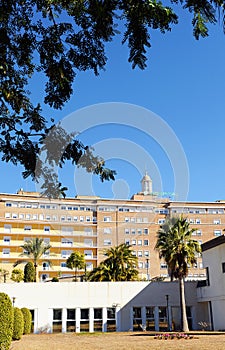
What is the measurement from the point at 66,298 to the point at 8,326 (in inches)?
729

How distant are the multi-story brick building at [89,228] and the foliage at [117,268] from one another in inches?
778

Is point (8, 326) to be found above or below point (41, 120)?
below

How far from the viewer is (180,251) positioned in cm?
3253

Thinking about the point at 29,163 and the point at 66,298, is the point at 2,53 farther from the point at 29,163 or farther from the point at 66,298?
the point at 66,298

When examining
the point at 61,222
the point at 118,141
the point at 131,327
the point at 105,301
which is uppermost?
the point at 61,222

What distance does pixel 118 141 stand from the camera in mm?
9742

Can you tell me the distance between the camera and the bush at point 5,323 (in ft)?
48.3

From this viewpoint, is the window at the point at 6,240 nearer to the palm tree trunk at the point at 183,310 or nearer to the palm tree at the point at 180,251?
the palm tree at the point at 180,251

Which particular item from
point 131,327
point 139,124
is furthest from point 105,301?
point 139,124

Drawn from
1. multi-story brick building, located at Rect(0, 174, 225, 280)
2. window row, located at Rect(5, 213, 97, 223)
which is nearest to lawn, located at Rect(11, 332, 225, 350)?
multi-story brick building, located at Rect(0, 174, 225, 280)

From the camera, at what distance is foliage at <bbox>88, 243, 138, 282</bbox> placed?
43.5 m

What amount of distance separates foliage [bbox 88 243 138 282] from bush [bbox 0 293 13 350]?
27923 millimetres

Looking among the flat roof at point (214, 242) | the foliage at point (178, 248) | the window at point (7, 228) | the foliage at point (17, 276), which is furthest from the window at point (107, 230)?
the flat roof at point (214, 242)

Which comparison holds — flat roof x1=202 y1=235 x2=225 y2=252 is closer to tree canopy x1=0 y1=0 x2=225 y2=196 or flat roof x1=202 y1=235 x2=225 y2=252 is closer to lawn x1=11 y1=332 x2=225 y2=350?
lawn x1=11 y1=332 x2=225 y2=350
